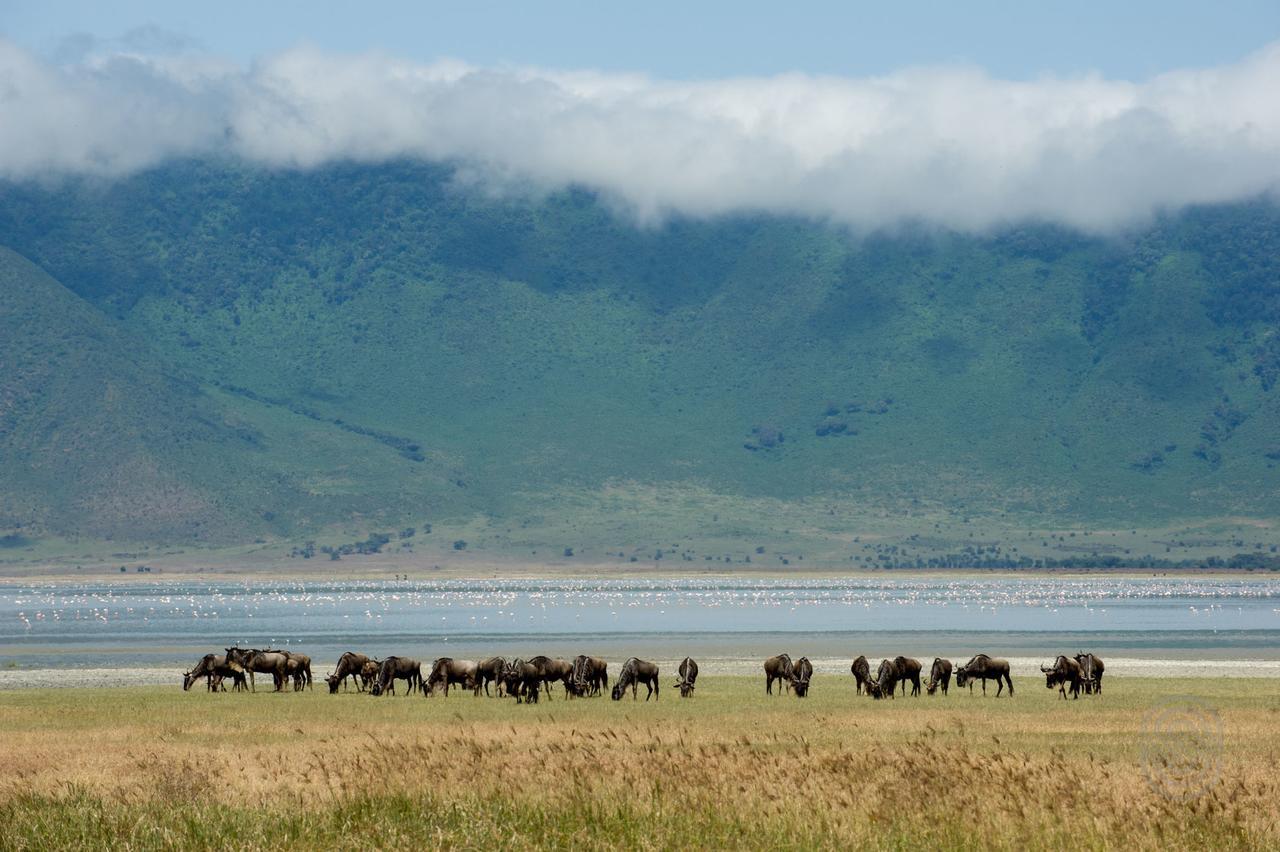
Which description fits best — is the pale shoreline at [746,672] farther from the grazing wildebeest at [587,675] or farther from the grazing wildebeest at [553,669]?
the grazing wildebeest at [587,675]

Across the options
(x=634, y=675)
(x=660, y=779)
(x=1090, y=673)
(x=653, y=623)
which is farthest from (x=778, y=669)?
(x=653, y=623)

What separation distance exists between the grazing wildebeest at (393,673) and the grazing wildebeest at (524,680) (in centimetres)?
340

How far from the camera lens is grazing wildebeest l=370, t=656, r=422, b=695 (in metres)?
45.2

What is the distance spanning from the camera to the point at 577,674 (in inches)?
1732

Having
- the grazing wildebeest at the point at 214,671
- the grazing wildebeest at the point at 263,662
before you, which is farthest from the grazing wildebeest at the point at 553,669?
the grazing wildebeest at the point at 214,671

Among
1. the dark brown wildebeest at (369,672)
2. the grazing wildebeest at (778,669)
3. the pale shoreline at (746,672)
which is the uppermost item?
the grazing wildebeest at (778,669)

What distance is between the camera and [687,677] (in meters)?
44.0

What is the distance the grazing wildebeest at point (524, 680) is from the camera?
42094mm

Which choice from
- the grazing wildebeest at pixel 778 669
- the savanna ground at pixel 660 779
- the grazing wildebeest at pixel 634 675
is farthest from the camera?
the grazing wildebeest at pixel 778 669

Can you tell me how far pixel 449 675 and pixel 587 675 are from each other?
3803 mm

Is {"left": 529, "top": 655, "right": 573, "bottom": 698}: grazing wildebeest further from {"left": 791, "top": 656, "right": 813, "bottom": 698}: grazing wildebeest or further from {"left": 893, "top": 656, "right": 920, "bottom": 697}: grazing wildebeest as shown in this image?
{"left": 893, "top": 656, "right": 920, "bottom": 697}: grazing wildebeest

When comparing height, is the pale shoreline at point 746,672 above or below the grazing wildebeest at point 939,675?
below

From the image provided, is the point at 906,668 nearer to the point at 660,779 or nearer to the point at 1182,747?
the point at 1182,747

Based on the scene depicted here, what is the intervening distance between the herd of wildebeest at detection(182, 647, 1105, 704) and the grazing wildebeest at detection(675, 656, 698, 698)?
0.02 meters
